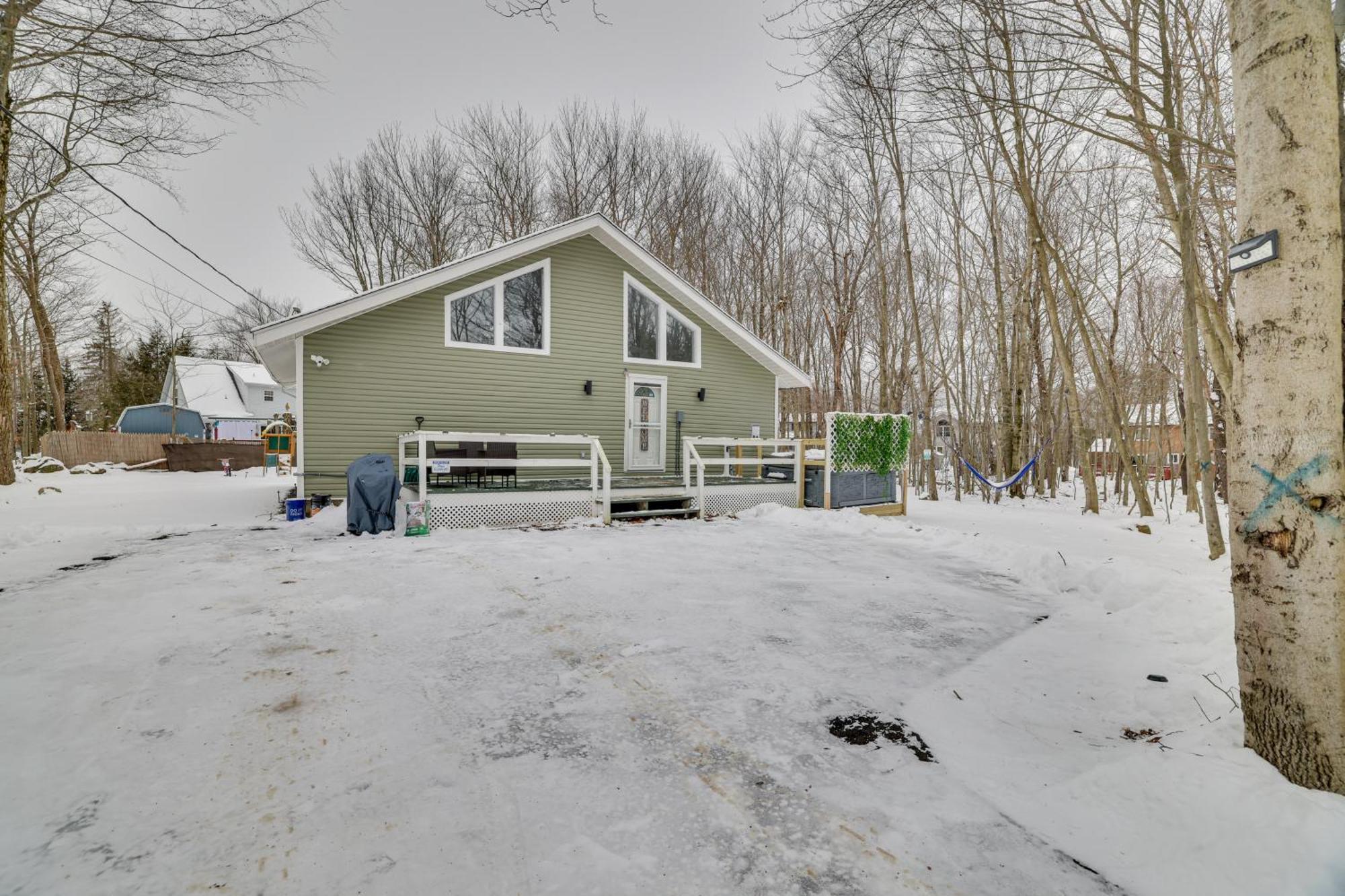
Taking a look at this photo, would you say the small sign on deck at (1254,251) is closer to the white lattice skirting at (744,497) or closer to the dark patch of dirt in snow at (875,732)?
the dark patch of dirt in snow at (875,732)

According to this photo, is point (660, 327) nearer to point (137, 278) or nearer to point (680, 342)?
point (680, 342)

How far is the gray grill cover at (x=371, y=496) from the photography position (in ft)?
20.7

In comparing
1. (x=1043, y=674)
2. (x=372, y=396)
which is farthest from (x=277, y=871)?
(x=372, y=396)

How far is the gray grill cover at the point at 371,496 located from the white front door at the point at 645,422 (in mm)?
4372

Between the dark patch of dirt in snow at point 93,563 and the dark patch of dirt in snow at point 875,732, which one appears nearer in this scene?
the dark patch of dirt in snow at point 875,732

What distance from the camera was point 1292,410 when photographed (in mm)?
1552

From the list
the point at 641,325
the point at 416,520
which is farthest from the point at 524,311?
the point at 416,520

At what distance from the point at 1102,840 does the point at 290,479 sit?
60.9 ft

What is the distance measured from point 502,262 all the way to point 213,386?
99.9 feet

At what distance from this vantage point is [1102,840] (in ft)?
4.76

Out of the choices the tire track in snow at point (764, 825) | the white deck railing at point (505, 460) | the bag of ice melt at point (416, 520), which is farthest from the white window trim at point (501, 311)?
the tire track in snow at point (764, 825)

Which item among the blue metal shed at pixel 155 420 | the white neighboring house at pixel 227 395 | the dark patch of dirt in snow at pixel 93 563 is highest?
the white neighboring house at pixel 227 395

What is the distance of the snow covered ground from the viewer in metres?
1.35

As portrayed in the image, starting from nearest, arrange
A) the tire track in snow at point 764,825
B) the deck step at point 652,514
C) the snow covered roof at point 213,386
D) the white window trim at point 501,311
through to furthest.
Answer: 1. the tire track in snow at point 764,825
2. the deck step at point 652,514
3. the white window trim at point 501,311
4. the snow covered roof at point 213,386
